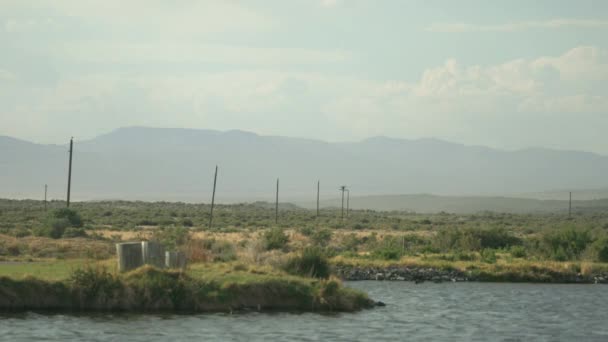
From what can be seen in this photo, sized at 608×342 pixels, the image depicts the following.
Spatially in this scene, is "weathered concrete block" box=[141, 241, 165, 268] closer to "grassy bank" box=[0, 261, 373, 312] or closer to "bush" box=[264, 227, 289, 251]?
"grassy bank" box=[0, 261, 373, 312]

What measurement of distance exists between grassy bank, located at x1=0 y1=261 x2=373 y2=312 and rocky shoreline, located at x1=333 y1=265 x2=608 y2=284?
13.2 m

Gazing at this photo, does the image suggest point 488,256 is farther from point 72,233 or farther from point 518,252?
point 72,233

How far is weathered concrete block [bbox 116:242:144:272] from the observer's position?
112 ft

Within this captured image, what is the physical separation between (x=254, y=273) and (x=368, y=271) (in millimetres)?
14414

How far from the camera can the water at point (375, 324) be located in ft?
95.9

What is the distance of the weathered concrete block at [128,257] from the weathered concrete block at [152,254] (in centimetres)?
19

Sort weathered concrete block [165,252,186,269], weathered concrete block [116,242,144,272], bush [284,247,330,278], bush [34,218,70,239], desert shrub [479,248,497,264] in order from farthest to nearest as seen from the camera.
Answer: bush [34,218,70,239] < desert shrub [479,248,497,264] < bush [284,247,330,278] < weathered concrete block [165,252,186,269] < weathered concrete block [116,242,144,272]

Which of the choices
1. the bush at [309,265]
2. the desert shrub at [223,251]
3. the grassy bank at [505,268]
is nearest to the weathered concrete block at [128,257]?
the bush at [309,265]

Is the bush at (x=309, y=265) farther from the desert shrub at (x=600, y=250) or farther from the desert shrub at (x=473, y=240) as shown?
the desert shrub at (x=473, y=240)

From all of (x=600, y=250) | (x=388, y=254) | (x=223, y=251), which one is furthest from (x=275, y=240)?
(x=600, y=250)

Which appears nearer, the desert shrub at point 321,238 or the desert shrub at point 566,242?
the desert shrub at point 566,242

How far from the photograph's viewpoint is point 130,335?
2878 centimetres

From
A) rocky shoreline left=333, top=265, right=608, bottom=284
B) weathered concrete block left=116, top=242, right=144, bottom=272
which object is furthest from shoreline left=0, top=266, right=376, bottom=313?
rocky shoreline left=333, top=265, right=608, bottom=284

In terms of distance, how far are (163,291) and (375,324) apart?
291 inches
